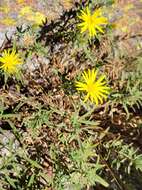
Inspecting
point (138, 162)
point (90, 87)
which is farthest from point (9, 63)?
point (138, 162)

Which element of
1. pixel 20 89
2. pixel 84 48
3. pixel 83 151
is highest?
pixel 84 48

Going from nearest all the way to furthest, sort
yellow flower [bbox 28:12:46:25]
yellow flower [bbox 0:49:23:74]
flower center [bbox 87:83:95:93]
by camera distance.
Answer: yellow flower [bbox 0:49:23:74] < flower center [bbox 87:83:95:93] < yellow flower [bbox 28:12:46:25]

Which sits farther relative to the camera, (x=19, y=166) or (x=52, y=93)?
(x=52, y=93)

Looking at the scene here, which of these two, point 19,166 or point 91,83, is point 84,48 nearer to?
point 91,83

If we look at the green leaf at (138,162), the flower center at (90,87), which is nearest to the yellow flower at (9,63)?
the flower center at (90,87)

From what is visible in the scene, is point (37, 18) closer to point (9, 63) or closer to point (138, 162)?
point (9, 63)

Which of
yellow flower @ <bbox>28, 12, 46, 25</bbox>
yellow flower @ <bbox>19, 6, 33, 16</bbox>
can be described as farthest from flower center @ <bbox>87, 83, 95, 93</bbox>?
yellow flower @ <bbox>19, 6, 33, 16</bbox>

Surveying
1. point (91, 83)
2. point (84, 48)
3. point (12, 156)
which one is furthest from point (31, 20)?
point (12, 156)

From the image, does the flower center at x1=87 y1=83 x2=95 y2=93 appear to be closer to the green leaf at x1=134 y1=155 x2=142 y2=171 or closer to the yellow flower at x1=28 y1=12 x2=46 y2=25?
the green leaf at x1=134 y1=155 x2=142 y2=171

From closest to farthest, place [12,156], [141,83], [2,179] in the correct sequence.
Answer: [12,156] → [2,179] → [141,83]

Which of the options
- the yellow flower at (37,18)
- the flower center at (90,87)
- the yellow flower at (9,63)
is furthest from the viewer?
the yellow flower at (37,18)

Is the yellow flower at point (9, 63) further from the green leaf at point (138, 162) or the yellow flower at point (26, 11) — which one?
the green leaf at point (138, 162)
